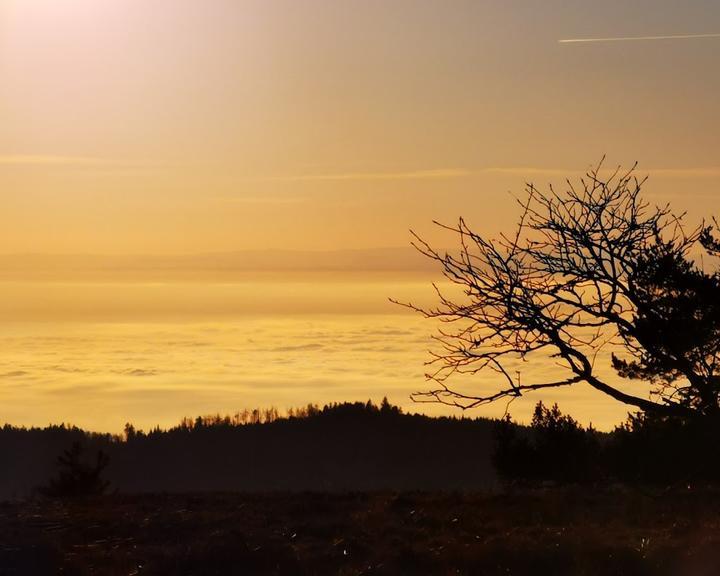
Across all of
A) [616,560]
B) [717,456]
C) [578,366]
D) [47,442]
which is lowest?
[616,560]

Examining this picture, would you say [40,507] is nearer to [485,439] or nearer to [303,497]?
[303,497]

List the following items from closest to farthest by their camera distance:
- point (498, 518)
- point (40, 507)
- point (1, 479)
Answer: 1. point (498, 518)
2. point (40, 507)
3. point (1, 479)

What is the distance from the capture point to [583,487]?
25.4m

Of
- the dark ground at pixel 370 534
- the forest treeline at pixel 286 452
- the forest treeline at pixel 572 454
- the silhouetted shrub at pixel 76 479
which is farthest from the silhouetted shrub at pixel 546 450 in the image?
the forest treeline at pixel 286 452

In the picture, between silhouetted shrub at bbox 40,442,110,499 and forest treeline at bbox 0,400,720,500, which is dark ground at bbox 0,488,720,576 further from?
forest treeline at bbox 0,400,720,500

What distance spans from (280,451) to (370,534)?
15860 centimetres

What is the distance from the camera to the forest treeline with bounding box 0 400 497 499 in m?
162

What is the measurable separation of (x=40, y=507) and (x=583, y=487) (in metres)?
12.4

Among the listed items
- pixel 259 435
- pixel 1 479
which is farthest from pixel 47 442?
pixel 259 435

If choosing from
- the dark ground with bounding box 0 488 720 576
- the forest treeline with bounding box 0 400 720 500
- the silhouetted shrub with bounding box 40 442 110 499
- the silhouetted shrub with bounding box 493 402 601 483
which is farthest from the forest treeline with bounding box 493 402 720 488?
the forest treeline with bounding box 0 400 720 500

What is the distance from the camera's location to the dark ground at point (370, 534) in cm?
1600

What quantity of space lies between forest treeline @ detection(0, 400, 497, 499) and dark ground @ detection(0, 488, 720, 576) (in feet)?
431

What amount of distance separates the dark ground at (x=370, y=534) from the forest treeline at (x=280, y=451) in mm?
131244

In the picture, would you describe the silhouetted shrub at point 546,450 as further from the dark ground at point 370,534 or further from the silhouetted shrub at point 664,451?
the dark ground at point 370,534
